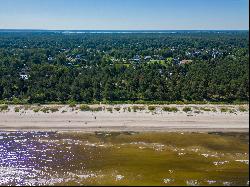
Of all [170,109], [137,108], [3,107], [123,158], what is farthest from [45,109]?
[123,158]

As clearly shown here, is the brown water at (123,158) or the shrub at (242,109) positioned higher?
the shrub at (242,109)

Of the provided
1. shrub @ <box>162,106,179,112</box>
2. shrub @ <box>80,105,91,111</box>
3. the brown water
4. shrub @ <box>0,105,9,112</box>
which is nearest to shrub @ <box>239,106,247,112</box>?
the brown water

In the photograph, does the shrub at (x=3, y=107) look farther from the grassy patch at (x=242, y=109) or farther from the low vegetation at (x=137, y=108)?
the grassy patch at (x=242, y=109)

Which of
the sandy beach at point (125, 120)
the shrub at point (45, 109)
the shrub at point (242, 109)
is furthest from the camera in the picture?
the shrub at point (45, 109)

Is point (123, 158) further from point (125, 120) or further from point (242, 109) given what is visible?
point (242, 109)

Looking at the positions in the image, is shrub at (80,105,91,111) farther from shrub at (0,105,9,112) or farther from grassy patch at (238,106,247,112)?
grassy patch at (238,106,247,112)

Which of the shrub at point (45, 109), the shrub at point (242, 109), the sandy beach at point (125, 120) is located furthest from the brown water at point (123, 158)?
the shrub at point (242, 109)
